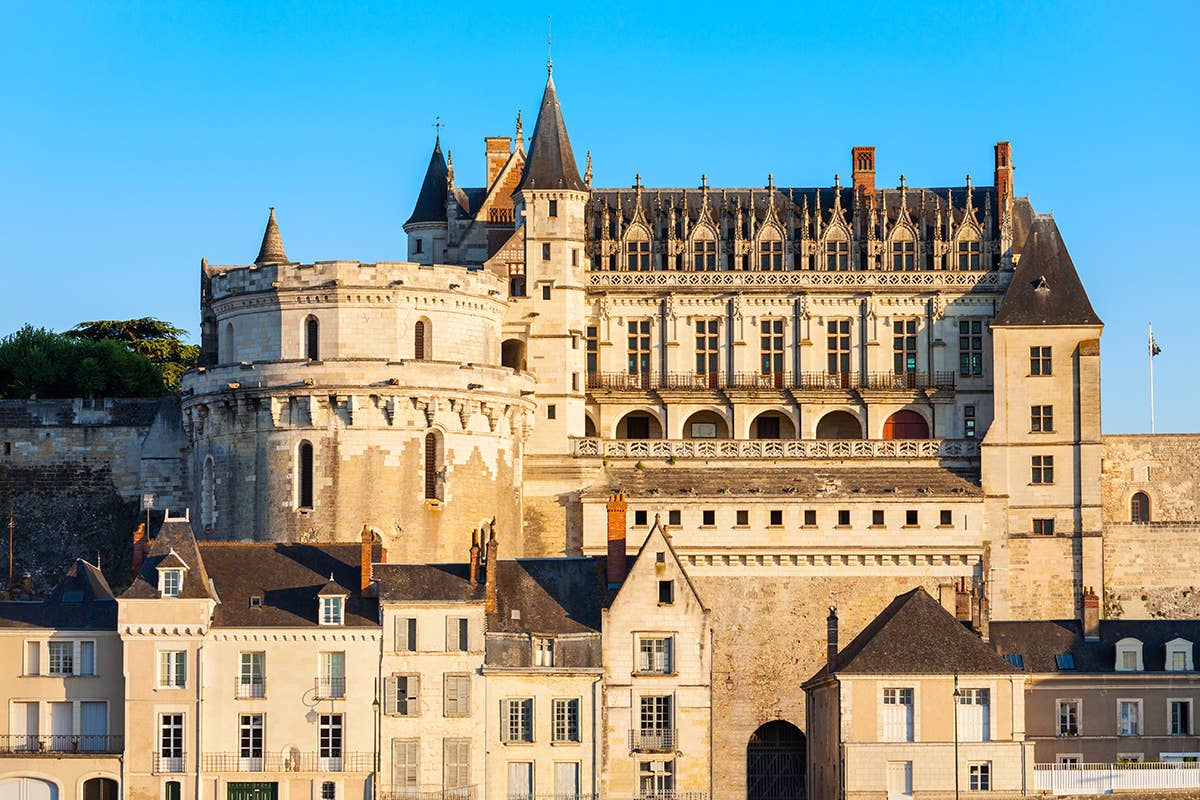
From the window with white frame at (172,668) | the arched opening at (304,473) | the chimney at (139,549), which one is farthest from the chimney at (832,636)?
the chimney at (139,549)

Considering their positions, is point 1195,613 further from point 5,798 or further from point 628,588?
point 5,798

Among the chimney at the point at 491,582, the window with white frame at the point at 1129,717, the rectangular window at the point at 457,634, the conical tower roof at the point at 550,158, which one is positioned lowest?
the window with white frame at the point at 1129,717

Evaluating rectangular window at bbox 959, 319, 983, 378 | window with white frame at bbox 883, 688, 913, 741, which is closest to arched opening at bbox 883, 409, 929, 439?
rectangular window at bbox 959, 319, 983, 378

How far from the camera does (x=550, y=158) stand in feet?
251

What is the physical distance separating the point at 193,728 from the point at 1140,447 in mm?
29821

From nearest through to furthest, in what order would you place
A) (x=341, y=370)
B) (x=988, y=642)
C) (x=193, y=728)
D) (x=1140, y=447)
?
(x=193, y=728) < (x=988, y=642) < (x=341, y=370) < (x=1140, y=447)

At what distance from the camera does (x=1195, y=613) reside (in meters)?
75.6

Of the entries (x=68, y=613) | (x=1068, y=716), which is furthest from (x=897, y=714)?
(x=68, y=613)

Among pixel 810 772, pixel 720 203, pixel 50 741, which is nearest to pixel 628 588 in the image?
pixel 810 772

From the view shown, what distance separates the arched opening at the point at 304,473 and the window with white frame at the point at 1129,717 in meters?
21.4

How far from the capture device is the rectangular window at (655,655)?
6256 cm

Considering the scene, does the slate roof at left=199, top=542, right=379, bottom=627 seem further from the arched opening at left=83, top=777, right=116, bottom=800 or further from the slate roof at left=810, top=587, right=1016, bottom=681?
the slate roof at left=810, top=587, right=1016, bottom=681

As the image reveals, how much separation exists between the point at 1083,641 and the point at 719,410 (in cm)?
1606

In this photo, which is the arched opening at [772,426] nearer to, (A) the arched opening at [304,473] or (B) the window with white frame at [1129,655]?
(A) the arched opening at [304,473]
